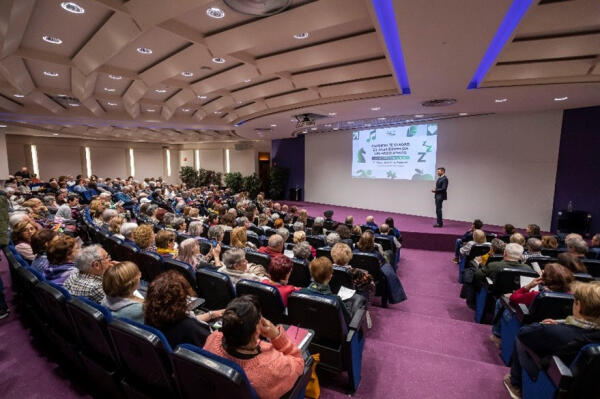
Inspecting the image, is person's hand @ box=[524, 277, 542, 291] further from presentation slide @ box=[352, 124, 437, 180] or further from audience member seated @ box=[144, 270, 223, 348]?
presentation slide @ box=[352, 124, 437, 180]

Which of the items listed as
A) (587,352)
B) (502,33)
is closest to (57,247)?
(587,352)

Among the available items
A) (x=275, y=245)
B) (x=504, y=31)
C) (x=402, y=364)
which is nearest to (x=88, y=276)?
(x=275, y=245)

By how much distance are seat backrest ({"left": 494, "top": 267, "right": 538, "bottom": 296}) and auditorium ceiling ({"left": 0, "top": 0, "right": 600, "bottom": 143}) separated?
2476mm

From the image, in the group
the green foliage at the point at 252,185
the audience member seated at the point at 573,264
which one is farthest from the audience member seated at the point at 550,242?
the green foliage at the point at 252,185

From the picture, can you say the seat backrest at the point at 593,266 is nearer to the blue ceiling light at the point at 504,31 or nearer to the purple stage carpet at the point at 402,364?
the purple stage carpet at the point at 402,364

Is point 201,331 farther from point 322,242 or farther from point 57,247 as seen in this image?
point 322,242

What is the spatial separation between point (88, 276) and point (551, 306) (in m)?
3.48

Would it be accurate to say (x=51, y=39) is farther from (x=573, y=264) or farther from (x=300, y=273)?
(x=573, y=264)

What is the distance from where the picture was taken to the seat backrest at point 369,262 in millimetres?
3451

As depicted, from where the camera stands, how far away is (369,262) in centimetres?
349

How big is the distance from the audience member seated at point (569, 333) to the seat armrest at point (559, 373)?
0.12 meters

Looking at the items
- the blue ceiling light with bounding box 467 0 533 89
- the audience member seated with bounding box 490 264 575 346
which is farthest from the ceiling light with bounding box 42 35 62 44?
the audience member seated with bounding box 490 264 575 346

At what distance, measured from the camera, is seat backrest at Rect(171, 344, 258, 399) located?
3.73 feet

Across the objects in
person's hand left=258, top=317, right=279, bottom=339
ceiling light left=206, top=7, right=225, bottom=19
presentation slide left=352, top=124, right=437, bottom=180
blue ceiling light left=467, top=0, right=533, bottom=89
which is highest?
ceiling light left=206, top=7, right=225, bottom=19
